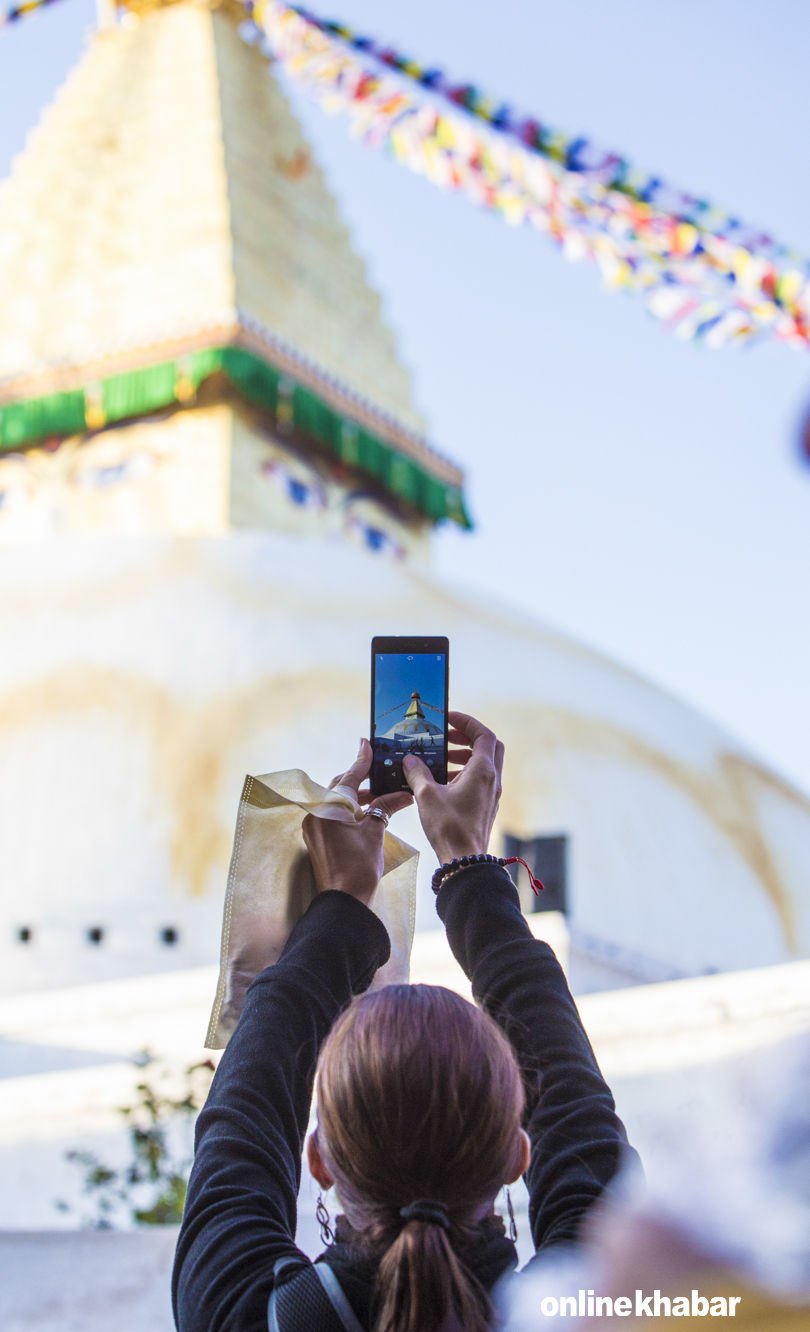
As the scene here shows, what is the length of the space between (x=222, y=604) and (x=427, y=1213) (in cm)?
638

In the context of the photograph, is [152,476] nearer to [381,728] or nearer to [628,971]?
[628,971]

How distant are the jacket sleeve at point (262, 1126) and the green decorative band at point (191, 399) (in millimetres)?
9319

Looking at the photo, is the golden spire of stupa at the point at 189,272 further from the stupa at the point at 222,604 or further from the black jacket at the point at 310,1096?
the black jacket at the point at 310,1096

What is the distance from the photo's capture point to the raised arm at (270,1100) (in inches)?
36.9

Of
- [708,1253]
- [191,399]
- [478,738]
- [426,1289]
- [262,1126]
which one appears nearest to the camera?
[708,1253]

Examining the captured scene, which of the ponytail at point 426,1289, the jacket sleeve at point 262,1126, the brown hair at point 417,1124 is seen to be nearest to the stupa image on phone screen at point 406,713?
the jacket sleeve at point 262,1126

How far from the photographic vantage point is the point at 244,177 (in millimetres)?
12297

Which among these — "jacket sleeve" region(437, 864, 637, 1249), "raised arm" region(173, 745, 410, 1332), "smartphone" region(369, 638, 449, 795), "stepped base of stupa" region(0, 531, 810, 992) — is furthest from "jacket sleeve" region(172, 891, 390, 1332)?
"stepped base of stupa" region(0, 531, 810, 992)

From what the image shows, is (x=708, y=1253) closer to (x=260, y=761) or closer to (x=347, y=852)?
(x=347, y=852)

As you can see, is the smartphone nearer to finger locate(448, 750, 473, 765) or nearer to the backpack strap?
finger locate(448, 750, 473, 765)

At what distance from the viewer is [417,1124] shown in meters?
0.91

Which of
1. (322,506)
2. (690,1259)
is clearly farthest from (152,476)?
(690,1259)

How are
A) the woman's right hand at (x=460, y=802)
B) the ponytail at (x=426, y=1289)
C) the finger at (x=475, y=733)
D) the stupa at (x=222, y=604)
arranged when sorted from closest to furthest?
the ponytail at (x=426, y=1289)
the woman's right hand at (x=460, y=802)
the finger at (x=475, y=733)
the stupa at (x=222, y=604)

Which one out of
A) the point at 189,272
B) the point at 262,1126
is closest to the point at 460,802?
the point at 262,1126
